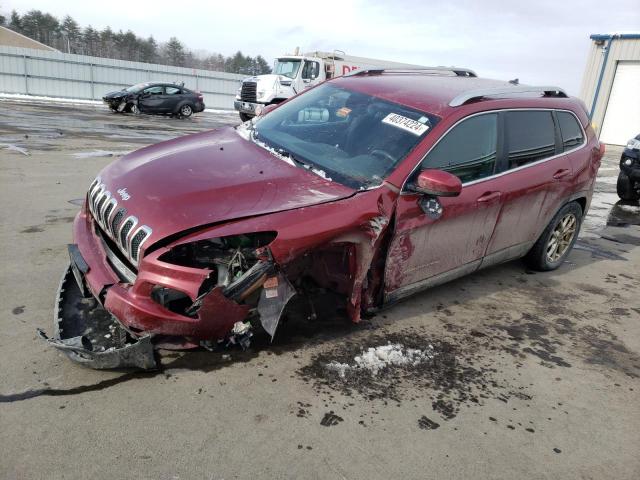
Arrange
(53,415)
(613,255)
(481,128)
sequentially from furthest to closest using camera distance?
(613,255), (481,128), (53,415)

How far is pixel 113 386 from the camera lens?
2.59m

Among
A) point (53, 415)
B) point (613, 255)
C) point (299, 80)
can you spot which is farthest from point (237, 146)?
point (299, 80)

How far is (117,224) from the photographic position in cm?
275

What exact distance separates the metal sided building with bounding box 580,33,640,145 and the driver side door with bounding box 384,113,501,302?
84.9ft

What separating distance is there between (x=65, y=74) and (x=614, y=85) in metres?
30.4

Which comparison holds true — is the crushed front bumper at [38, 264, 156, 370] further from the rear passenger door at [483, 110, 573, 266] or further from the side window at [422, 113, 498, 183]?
the rear passenger door at [483, 110, 573, 266]

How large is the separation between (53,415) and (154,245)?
953 millimetres

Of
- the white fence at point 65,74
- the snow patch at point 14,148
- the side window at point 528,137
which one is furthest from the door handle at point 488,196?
the white fence at point 65,74

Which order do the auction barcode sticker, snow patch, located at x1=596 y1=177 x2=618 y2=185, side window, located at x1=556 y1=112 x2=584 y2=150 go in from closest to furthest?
the auction barcode sticker → side window, located at x1=556 y1=112 x2=584 y2=150 → snow patch, located at x1=596 y1=177 x2=618 y2=185

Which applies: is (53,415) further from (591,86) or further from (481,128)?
(591,86)

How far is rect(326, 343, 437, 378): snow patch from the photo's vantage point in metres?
2.96

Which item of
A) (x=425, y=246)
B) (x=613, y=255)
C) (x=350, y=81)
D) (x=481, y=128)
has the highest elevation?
(x=350, y=81)

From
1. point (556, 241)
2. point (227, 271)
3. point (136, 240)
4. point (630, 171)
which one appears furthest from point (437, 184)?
point (630, 171)

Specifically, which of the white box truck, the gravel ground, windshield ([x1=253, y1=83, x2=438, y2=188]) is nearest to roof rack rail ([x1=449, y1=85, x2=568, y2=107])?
windshield ([x1=253, y1=83, x2=438, y2=188])
